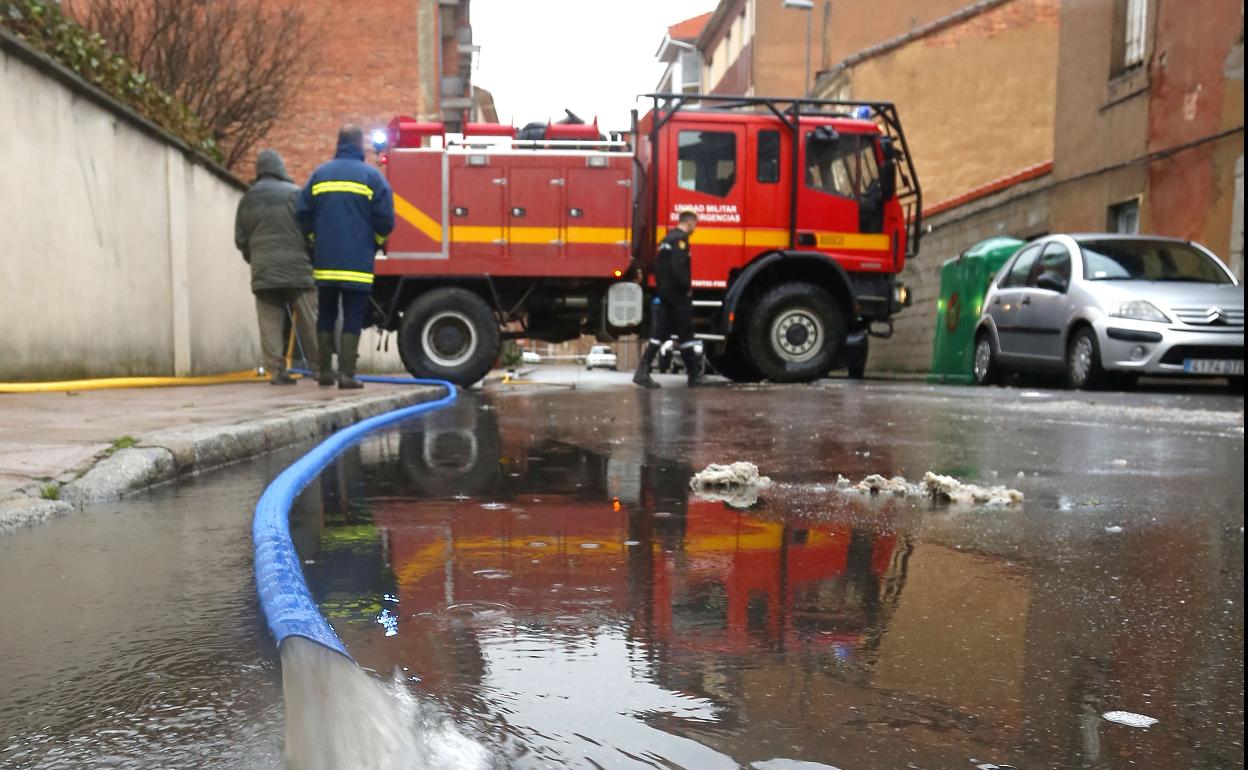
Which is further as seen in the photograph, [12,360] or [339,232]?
[339,232]

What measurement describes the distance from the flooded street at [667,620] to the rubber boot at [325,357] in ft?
13.9

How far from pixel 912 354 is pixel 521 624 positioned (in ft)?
66.8

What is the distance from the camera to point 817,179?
11836mm

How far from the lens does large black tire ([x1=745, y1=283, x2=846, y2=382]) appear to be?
1167 centimetres

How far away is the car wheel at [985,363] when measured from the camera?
13000 millimetres

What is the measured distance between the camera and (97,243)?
27.8 ft

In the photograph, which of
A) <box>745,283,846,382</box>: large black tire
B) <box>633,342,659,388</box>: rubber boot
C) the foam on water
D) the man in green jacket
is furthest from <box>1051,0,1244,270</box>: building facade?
the foam on water

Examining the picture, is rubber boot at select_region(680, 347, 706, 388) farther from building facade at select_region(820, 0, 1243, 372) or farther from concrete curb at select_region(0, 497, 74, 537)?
concrete curb at select_region(0, 497, 74, 537)

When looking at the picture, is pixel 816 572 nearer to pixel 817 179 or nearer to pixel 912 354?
pixel 817 179

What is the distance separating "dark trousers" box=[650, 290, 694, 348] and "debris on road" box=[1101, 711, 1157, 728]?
30.8ft

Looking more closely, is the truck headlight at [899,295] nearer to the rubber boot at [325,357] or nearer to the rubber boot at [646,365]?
the rubber boot at [646,365]

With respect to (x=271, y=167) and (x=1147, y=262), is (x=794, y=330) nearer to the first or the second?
(x=1147, y=262)

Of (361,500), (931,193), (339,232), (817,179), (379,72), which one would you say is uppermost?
(379,72)

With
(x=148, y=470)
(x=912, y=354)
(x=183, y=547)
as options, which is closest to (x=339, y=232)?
(x=148, y=470)
